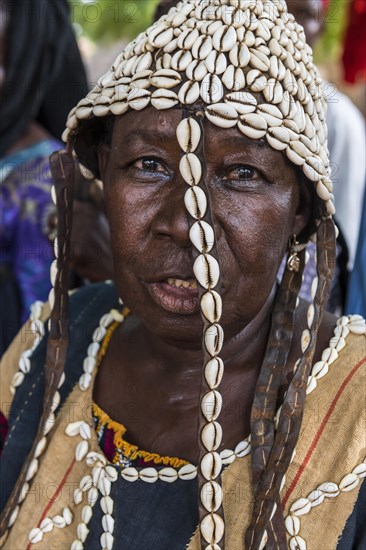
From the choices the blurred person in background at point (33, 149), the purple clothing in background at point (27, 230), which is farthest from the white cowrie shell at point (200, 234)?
the purple clothing in background at point (27, 230)

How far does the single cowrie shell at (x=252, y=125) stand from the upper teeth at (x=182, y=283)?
0.28 metres

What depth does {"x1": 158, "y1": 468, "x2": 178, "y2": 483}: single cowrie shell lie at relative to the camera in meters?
1.55

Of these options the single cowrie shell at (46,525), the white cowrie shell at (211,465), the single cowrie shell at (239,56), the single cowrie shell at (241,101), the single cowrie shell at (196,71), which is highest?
the single cowrie shell at (239,56)

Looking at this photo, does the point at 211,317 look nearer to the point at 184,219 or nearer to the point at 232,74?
the point at 184,219

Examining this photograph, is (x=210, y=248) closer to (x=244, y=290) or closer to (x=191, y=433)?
(x=244, y=290)

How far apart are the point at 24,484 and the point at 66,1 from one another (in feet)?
7.75

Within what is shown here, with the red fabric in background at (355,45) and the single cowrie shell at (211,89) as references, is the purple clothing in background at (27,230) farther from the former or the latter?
the red fabric in background at (355,45)

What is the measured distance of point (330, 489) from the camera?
1414 millimetres

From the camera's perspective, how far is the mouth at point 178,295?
1.45 m

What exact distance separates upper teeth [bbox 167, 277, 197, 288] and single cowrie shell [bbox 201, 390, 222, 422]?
7.9 inches

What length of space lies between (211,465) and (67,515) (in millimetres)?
426

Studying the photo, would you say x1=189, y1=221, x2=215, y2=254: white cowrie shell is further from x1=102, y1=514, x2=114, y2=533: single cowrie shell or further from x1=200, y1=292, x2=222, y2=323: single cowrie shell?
x1=102, y1=514, x2=114, y2=533: single cowrie shell

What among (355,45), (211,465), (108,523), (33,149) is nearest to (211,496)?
(211,465)

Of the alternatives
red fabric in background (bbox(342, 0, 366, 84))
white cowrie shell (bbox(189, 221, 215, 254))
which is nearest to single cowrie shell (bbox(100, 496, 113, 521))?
white cowrie shell (bbox(189, 221, 215, 254))
